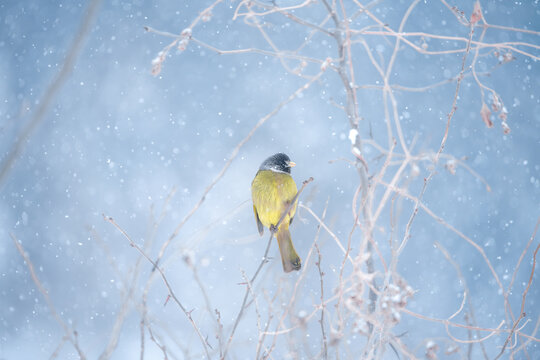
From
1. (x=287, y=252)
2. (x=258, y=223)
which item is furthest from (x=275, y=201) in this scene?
(x=287, y=252)

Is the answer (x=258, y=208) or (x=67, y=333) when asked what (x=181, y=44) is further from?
(x=258, y=208)

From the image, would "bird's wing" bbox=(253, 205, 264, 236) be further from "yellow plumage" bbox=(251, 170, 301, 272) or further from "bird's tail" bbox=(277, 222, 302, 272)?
"bird's tail" bbox=(277, 222, 302, 272)

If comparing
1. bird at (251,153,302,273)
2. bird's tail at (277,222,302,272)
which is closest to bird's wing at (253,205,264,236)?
bird at (251,153,302,273)

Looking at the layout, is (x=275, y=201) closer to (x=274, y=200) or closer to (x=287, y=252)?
(x=274, y=200)

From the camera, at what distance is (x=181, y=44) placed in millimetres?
1763

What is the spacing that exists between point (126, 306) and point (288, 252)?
56.5 inches

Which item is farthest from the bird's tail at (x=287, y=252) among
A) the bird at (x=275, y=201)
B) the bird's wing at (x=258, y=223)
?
the bird's wing at (x=258, y=223)

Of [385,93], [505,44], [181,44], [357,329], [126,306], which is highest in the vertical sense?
[181,44]

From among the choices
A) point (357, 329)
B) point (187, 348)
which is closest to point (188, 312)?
point (187, 348)

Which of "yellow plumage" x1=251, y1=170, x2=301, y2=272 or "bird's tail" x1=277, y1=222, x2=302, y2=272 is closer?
"bird's tail" x1=277, y1=222, x2=302, y2=272

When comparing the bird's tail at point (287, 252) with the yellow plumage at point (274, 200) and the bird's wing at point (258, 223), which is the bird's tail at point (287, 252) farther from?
the bird's wing at point (258, 223)

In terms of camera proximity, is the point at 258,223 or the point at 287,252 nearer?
the point at 287,252

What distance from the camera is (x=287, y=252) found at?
2652 mm

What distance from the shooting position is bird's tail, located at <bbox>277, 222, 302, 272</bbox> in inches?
102
